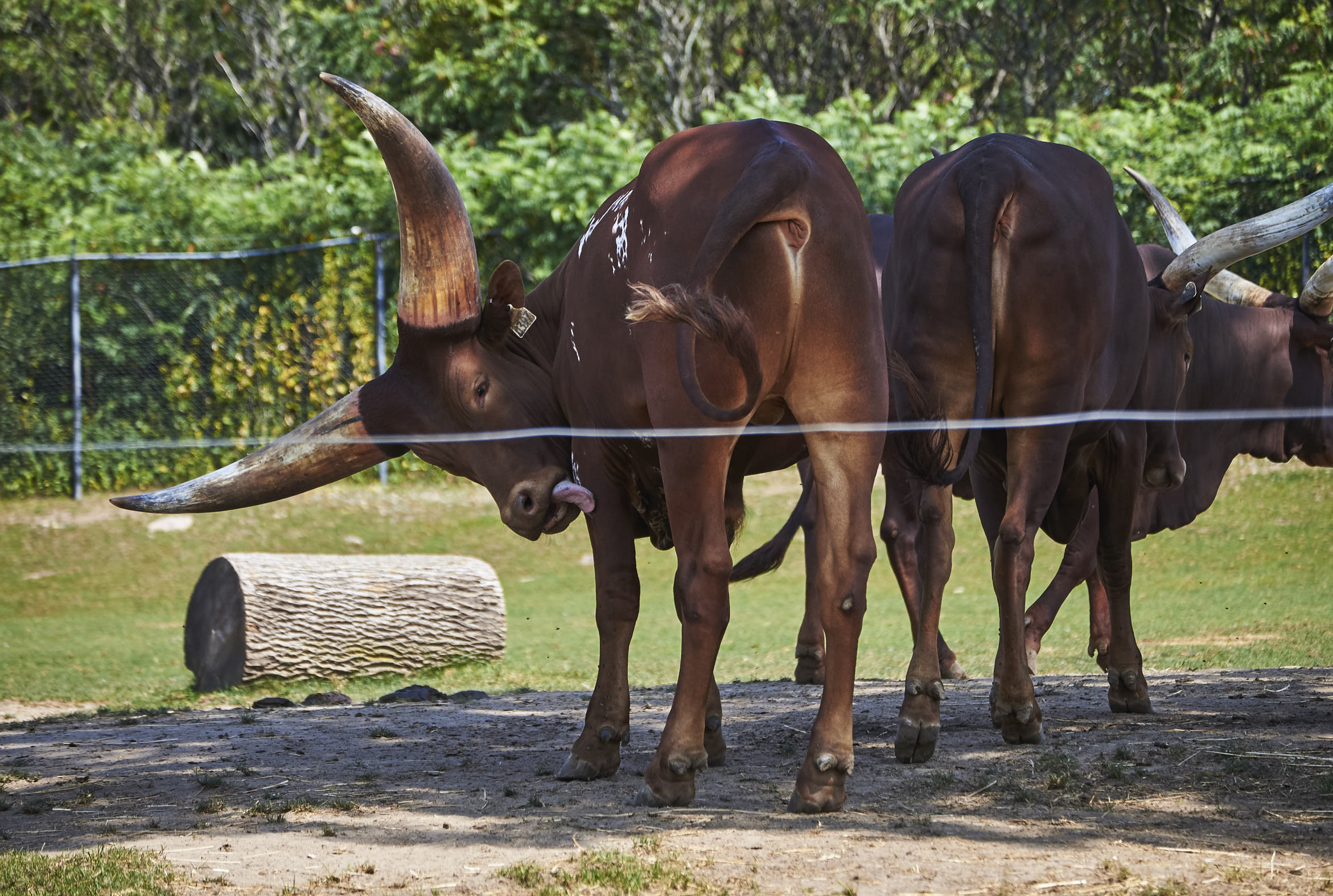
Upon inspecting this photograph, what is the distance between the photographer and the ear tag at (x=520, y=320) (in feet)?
17.7

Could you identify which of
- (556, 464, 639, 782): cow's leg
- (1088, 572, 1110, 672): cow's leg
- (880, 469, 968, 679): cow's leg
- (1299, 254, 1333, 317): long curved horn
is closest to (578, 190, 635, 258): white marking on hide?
(556, 464, 639, 782): cow's leg

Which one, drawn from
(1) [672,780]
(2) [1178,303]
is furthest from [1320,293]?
(1) [672,780]

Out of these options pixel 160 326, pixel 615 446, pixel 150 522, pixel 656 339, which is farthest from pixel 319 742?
pixel 160 326

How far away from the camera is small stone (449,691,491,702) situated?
24.2ft

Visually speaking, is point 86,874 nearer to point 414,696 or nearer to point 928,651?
point 928,651

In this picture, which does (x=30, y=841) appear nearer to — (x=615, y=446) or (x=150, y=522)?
(x=615, y=446)

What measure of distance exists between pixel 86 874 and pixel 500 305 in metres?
2.55

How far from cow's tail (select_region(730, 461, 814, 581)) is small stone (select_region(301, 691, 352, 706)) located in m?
2.21

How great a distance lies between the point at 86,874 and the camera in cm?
376

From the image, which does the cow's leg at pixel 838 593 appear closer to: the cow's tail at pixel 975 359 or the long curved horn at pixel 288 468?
the cow's tail at pixel 975 359

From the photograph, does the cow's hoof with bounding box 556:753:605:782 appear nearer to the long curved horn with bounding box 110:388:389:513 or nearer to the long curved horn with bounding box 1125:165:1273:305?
the long curved horn with bounding box 110:388:389:513

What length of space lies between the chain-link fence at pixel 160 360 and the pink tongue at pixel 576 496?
9546 millimetres

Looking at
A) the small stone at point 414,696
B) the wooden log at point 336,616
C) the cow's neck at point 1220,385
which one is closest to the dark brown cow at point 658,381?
the small stone at point 414,696

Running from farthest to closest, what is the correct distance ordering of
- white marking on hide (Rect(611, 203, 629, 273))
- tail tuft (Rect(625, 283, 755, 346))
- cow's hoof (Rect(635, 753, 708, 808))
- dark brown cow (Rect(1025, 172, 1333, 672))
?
dark brown cow (Rect(1025, 172, 1333, 672)) → white marking on hide (Rect(611, 203, 629, 273)) → cow's hoof (Rect(635, 753, 708, 808)) → tail tuft (Rect(625, 283, 755, 346))
